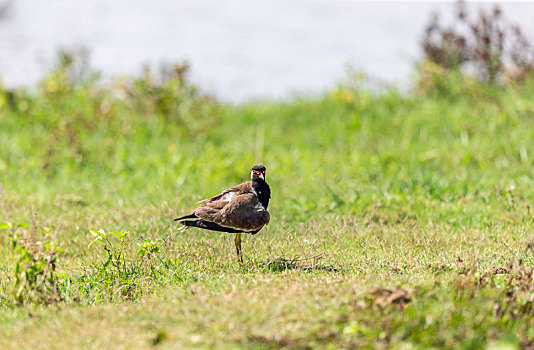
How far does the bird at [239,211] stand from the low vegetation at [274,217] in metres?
0.32

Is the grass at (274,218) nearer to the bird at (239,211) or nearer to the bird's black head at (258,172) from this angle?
the bird at (239,211)

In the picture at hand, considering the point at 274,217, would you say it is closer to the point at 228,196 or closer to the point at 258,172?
the point at 228,196

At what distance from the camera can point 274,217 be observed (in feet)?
22.3

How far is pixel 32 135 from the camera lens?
9992 mm

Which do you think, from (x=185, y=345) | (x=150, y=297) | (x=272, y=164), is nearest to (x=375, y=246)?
(x=150, y=297)

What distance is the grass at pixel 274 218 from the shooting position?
382cm

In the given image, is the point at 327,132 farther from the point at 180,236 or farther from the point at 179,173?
the point at 180,236

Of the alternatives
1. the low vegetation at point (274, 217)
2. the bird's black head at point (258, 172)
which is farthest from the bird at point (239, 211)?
the low vegetation at point (274, 217)

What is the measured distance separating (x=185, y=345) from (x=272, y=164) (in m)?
5.71

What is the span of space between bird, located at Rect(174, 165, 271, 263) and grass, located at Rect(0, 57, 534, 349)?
335mm

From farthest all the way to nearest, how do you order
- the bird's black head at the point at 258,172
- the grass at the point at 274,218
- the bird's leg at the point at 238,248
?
the bird's leg at the point at 238,248 → the bird's black head at the point at 258,172 → the grass at the point at 274,218

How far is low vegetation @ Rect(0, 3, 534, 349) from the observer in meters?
3.82

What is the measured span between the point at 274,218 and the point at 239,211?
1944 millimetres

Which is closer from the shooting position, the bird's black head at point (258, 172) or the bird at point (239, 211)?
the bird at point (239, 211)
